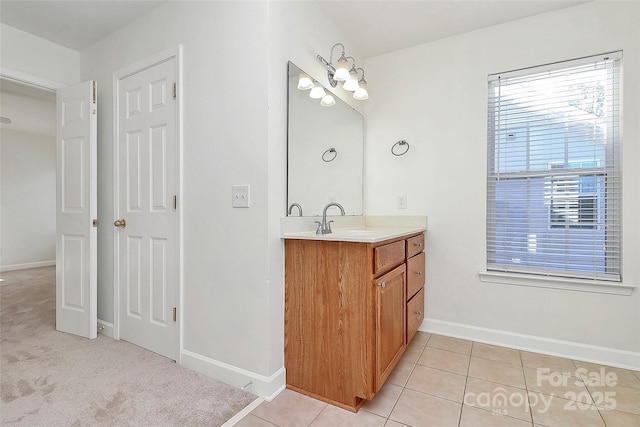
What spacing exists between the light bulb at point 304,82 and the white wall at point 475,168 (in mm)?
975

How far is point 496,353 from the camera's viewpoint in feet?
7.06

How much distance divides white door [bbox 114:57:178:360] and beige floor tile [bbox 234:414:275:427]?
2.58ft

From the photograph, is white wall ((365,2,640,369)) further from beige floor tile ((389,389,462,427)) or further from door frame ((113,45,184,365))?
door frame ((113,45,184,365))

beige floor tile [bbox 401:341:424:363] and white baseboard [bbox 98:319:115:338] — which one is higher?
white baseboard [bbox 98:319:115:338]

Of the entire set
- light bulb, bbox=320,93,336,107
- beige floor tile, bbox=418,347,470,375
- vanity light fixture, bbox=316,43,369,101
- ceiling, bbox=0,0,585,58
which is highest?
ceiling, bbox=0,0,585,58

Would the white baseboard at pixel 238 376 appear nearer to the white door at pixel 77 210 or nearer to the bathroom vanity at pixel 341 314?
the bathroom vanity at pixel 341 314

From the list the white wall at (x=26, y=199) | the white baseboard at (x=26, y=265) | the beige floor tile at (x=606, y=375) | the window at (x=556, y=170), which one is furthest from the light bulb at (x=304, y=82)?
the white baseboard at (x=26, y=265)

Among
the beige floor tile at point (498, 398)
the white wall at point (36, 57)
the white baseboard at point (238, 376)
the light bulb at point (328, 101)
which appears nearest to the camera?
the beige floor tile at point (498, 398)

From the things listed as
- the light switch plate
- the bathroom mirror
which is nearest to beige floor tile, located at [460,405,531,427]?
the bathroom mirror

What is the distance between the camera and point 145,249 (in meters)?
2.14

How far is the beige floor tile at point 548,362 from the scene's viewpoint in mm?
1942

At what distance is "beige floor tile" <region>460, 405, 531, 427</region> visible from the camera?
141cm

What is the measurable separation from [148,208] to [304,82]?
4.47 feet

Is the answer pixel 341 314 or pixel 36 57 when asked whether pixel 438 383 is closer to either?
pixel 341 314
